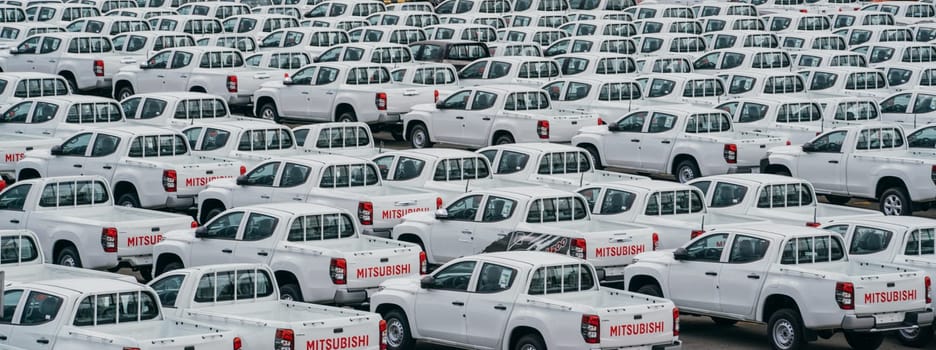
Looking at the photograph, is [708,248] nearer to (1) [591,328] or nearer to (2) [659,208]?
(2) [659,208]

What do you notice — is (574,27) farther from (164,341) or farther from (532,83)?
(164,341)

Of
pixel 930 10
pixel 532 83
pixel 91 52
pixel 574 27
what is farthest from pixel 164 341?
pixel 930 10

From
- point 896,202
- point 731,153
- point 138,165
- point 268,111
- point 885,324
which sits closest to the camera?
point 885,324

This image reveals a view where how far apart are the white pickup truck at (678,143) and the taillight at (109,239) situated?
11483 millimetres

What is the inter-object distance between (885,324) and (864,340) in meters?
0.76

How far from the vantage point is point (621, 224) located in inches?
1009

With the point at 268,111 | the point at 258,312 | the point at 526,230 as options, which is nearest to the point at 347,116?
the point at 268,111

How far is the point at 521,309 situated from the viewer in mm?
20828

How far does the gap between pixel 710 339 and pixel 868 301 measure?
2371 millimetres

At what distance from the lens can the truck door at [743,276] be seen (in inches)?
899

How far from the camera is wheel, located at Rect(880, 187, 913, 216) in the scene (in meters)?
30.6

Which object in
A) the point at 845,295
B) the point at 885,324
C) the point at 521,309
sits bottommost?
the point at 885,324

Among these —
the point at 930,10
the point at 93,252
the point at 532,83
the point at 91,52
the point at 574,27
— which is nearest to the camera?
the point at 93,252

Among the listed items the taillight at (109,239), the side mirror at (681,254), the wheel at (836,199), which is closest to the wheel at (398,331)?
the side mirror at (681,254)
